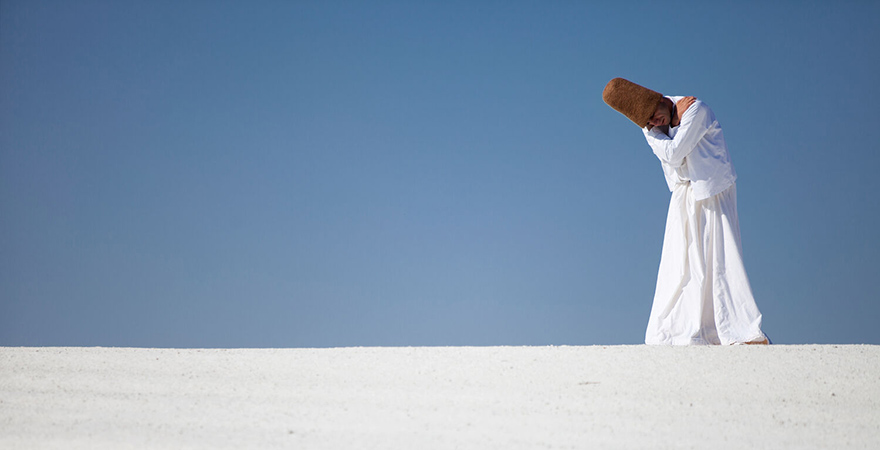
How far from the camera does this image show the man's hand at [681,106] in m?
6.27

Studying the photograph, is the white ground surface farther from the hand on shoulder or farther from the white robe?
the hand on shoulder

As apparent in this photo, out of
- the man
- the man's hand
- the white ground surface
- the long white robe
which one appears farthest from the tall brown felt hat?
the white ground surface

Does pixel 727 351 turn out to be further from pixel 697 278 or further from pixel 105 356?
pixel 105 356

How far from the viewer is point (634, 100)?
629cm

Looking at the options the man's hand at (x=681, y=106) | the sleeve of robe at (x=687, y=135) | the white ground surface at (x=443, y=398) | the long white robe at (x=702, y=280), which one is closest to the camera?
the white ground surface at (x=443, y=398)

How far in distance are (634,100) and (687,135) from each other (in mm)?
541

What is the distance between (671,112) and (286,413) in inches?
169

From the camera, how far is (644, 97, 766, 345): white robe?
599cm

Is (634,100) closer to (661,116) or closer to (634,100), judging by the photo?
(634,100)

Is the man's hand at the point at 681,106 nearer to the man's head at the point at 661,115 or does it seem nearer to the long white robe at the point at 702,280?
the man's head at the point at 661,115

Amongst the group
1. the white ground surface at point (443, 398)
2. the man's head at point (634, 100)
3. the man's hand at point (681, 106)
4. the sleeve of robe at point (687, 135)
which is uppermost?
the man's head at point (634, 100)

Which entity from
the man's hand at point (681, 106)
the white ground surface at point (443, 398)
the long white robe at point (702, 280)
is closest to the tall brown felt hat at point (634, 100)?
the man's hand at point (681, 106)

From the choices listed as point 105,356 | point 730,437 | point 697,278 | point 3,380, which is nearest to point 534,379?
point 730,437

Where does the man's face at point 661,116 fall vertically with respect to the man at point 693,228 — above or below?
above
